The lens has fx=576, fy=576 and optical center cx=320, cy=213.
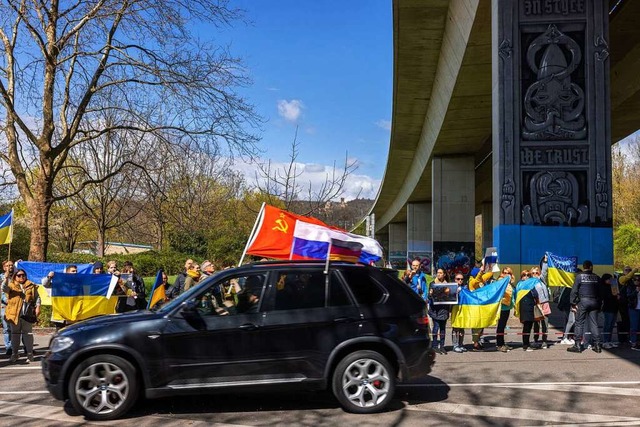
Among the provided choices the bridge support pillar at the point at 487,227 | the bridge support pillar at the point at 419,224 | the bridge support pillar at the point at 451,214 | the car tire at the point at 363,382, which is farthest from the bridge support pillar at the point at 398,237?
the car tire at the point at 363,382

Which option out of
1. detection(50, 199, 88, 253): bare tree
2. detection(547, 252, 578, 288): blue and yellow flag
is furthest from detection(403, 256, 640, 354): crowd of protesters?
detection(50, 199, 88, 253): bare tree

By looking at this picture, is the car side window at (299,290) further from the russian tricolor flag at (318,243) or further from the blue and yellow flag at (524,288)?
the blue and yellow flag at (524,288)

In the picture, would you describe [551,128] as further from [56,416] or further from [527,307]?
[56,416]

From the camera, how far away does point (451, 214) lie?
36219 mm

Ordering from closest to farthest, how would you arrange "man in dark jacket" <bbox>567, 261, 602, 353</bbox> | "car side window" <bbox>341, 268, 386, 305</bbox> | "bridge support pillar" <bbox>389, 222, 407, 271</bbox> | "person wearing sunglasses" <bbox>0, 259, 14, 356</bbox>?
"car side window" <bbox>341, 268, 386, 305</bbox> < "person wearing sunglasses" <bbox>0, 259, 14, 356</bbox> < "man in dark jacket" <bbox>567, 261, 602, 353</bbox> < "bridge support pillar" <bbox>389, 222, 407, 271</bbox>

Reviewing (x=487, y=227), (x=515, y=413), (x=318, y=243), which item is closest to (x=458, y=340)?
(x=318, y=243)

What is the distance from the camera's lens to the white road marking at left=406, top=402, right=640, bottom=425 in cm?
634

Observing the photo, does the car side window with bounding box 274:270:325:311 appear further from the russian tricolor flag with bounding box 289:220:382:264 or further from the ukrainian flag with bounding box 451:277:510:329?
the ukrainian flag with bounding box 451:277:510:329

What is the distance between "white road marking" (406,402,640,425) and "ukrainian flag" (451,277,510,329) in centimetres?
446

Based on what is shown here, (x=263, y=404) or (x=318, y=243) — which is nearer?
(x=263, y=404)

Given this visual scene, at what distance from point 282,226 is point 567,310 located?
289 inches

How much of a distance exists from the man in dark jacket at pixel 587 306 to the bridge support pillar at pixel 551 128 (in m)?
5.23

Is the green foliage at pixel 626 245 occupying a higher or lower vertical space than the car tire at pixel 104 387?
higher

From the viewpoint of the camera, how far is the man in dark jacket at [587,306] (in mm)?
11008
